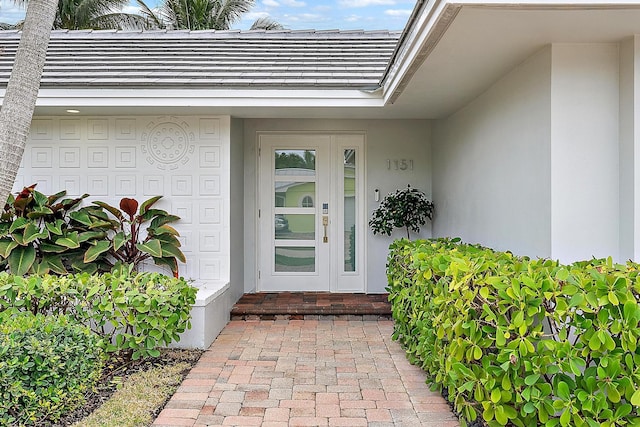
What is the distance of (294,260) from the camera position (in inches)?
305

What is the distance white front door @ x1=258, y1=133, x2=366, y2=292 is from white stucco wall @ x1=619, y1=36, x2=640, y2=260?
422 centimetres

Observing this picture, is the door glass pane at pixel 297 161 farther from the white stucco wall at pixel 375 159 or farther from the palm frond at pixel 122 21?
the palm frond at pixel 122 21

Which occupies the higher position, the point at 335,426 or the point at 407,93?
the point at 407,93

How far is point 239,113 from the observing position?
6293 millimetres

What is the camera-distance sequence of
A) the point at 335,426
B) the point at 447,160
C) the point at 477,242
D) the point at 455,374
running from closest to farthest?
the point at 455,374 → the point at 335,426 → the point at 477,242 → the point at 447,160

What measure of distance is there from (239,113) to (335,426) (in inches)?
161

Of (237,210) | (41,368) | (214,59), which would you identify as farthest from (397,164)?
(41,368)

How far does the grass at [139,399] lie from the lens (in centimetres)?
342

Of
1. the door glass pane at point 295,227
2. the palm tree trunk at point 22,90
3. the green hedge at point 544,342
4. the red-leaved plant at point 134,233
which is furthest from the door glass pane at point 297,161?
the green hedge at point 544,342

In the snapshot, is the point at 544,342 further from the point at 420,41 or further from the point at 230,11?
the point at 230,11

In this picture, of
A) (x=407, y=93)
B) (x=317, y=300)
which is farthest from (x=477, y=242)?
(x=317, y=300)

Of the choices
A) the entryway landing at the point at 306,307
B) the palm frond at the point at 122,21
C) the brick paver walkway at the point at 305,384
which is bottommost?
the brick paver walkway at the point at 305,384

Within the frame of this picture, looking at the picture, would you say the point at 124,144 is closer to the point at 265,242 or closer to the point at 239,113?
the point at 239,113

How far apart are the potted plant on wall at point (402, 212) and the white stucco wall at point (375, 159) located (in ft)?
0.77
